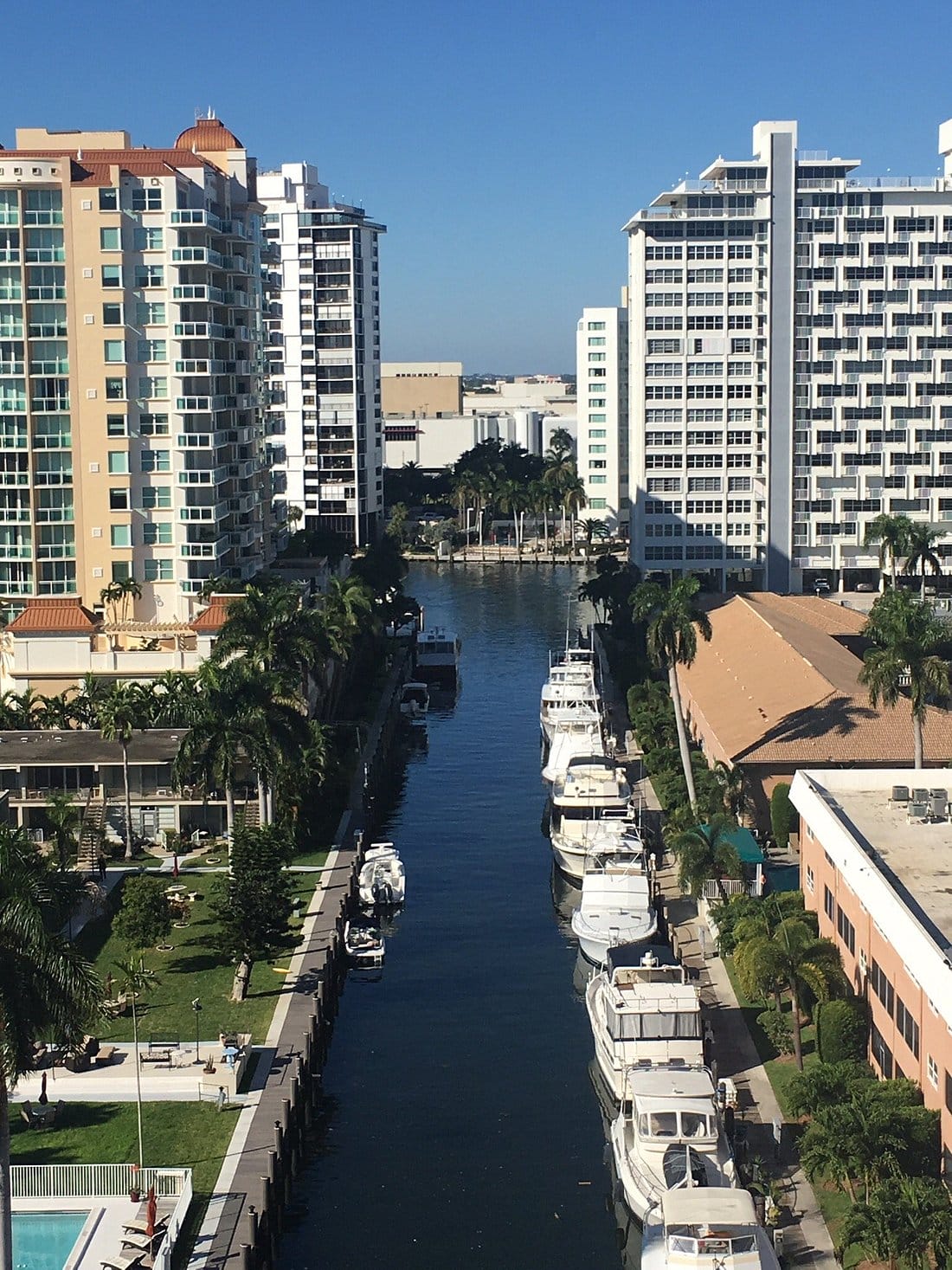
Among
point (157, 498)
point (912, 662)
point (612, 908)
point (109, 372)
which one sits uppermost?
point (109, 372)

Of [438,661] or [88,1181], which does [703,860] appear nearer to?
[88,1181]

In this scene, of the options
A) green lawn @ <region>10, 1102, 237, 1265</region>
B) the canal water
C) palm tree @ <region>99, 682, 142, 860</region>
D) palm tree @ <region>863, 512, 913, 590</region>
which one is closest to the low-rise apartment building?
the canal water

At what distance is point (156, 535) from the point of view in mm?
99875

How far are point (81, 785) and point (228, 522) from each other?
30.6m

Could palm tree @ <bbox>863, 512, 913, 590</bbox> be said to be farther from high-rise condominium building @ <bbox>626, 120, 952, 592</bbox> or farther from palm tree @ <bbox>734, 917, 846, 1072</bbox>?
palm tree @ <bbox>734, 917, 846, 1072</bbox>

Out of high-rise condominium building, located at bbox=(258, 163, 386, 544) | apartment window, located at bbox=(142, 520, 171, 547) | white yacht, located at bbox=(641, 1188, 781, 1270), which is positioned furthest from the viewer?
high-rise condominium building, located at bbox=(258, 163, 386, 544)

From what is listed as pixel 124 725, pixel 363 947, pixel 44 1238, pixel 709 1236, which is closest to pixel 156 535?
pixel 124 725

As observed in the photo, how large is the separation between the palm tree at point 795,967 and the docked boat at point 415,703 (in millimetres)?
57370

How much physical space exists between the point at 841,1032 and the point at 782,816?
24.8 meters

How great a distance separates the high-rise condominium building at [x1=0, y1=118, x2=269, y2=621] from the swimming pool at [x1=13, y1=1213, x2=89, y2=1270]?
60545 mm

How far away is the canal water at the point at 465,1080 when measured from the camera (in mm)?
43750

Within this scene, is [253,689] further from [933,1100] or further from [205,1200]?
[933,1100]

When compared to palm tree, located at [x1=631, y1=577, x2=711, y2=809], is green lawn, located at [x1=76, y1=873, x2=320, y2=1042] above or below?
below

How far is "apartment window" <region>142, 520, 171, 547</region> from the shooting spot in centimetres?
9975
